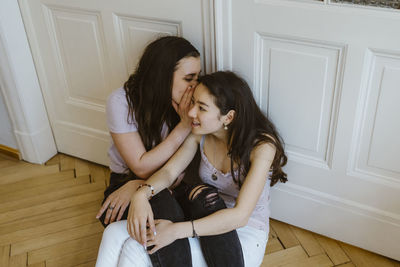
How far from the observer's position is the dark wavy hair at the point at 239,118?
4.52 ft

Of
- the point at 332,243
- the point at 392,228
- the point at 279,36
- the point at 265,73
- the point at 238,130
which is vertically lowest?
the point at 332,243

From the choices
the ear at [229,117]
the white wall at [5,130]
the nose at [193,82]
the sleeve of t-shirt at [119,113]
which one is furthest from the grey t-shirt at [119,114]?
the white wall at [5,130]

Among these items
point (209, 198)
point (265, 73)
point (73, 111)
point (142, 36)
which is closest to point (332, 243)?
point (209, 198)

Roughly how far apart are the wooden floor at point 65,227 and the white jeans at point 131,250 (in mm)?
261

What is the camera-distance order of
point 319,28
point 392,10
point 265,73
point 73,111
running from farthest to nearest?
point 73,111
point 265,73
point 319,28
point 392,10

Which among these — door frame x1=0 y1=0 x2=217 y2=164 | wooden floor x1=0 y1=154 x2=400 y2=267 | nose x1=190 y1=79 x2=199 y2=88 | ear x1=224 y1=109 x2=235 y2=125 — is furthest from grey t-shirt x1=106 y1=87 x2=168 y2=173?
door frame x1=0 y1=0 x2=217 y2=164

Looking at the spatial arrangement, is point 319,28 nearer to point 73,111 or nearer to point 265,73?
point 265,73

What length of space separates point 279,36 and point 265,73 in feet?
0.49

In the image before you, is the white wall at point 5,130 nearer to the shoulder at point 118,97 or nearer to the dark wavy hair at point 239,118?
the shoulder at point 118,97

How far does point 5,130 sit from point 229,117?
4.57 feet

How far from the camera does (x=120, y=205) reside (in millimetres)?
1535

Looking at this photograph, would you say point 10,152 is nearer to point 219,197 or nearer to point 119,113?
point 119,113

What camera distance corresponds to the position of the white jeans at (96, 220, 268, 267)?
53.4 inches

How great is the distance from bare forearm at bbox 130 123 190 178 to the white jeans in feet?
0.80
